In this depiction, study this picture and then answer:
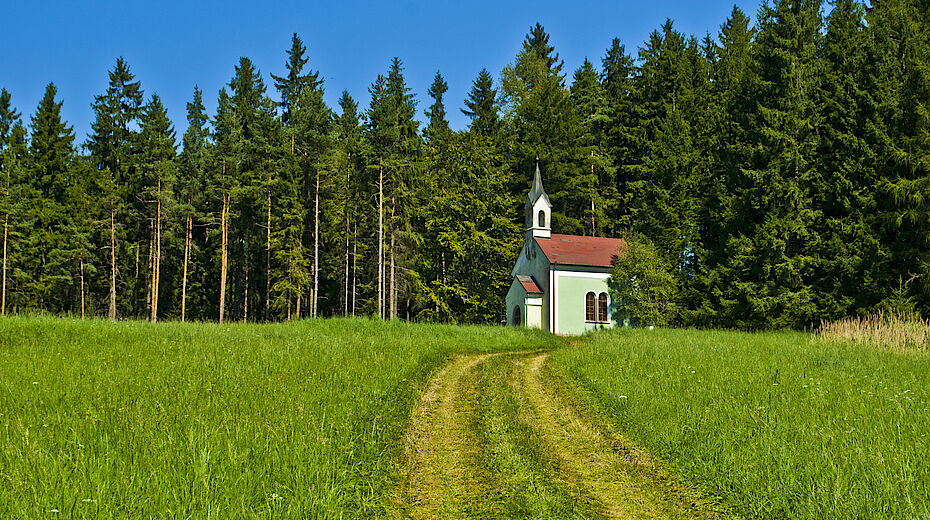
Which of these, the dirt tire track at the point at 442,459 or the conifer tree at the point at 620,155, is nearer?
the dirt tire track at the point at 442,459

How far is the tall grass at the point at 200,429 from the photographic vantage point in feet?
18.9

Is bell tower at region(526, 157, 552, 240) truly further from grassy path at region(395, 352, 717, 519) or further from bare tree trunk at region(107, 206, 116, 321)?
bare tree trunk at region(107, 206, 116, 321)

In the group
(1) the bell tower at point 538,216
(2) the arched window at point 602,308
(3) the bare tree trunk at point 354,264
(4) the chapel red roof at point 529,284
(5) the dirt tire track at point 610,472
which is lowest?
(5) the dirt tire track at point 610,472

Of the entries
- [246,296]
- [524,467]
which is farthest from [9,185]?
[524,467]

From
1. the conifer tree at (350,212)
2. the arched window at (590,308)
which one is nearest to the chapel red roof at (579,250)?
the arched window at (590,308)

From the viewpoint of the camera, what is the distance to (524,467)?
7621 mm

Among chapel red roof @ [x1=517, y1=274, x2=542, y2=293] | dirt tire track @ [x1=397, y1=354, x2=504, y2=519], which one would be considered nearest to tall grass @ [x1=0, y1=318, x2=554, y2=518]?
dirt tire track @ [x1=397, y1=354, x2=504, y2=519]

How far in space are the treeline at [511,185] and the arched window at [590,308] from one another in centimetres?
491

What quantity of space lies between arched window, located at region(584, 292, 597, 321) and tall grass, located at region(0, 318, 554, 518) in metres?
22.8

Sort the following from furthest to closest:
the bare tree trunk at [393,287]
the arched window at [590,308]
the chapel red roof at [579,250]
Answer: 1. the bare tree trunk at [393,287]
2. the arched window at [590,308]
3. the chapel red roof at [579,250]

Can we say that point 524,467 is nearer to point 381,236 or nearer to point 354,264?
point 381,236

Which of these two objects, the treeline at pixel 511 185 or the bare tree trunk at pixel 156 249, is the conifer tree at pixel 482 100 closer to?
the treeline at pixel 511 185

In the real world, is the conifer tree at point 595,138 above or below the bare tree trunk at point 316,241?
above

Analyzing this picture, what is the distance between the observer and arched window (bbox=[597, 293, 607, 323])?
3681 cm
